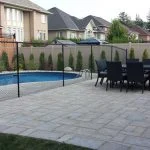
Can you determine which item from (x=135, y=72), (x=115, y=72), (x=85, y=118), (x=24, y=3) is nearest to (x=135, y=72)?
(x=135, y=72)

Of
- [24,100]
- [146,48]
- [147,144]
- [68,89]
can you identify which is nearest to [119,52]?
[146,48]

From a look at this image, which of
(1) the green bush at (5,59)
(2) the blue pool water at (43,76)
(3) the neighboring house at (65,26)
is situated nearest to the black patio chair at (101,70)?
(2) the blue pool water at (43,76)

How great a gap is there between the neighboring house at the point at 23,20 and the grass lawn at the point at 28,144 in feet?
82.6

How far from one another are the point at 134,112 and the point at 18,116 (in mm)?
2531

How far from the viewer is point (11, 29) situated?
30.6 meters

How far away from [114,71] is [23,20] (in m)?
25.2

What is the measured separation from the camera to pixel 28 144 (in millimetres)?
Result: 4559

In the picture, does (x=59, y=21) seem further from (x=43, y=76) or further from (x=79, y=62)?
(x=43, y=76)

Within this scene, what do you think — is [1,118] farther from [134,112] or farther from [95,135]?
[134,112]

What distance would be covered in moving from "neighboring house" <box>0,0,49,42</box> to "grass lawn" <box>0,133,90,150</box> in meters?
25.2

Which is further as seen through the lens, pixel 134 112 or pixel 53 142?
pixel 134 112

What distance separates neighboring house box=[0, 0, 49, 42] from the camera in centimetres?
2977

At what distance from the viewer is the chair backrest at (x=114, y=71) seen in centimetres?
984

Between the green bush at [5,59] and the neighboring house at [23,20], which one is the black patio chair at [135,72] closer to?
the green bush at [5,59]
